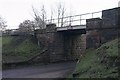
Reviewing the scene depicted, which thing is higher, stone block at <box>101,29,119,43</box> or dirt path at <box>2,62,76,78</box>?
stone block at <box>101,29,119,43</box>

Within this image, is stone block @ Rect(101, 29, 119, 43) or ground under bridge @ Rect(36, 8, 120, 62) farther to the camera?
ground under bridge @ Rect(36, 8, 120, 62)

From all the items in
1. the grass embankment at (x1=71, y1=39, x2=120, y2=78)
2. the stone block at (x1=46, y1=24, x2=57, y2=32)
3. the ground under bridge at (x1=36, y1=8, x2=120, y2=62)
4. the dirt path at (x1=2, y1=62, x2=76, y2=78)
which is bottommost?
the dirt path at (x1=2, y1=62, x2=76, y2=78)

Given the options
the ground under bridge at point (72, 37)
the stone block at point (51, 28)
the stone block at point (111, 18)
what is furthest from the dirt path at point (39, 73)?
the stone block at point (51, 28)

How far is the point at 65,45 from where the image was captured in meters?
28.8

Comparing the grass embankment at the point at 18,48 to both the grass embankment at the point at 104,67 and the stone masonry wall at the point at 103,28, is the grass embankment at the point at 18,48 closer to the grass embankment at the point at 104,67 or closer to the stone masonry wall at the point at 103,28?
the stone masonry wall at the point at 103,28

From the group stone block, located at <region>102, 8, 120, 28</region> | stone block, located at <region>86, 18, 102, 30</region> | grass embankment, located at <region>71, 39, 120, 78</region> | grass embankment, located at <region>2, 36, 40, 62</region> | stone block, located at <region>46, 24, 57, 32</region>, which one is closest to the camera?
grass embankment, located at <region>71, 39, 120, 78</region>

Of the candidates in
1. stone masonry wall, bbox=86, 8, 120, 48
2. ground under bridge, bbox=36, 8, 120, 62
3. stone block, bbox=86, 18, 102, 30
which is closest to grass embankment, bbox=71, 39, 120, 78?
stone masonry wall, bbox=86, 8, 120, 48

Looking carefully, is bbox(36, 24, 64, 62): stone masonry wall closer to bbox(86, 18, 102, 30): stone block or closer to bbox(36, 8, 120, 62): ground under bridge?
bbox(36, 8, 120, 62): ground under bridge

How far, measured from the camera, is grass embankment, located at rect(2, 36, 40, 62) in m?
25.9

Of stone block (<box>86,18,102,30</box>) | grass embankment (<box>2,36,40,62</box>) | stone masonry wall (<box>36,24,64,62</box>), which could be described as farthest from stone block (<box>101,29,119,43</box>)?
grass embankment (<box>2,36,40,62</box>)

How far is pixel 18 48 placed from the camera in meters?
28.0

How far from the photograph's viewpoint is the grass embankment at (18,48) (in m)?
25.9

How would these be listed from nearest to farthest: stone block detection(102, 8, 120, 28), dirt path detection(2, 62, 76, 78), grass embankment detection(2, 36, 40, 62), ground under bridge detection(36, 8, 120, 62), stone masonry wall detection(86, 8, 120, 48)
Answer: dirt path detection(2, 62, 76, 78)
stone block detection(102, 8, 120, 28)
stone masonry wall detection(86, 8, 120, 48)
ground under bridge detection(36, 8, 120, 62)
grass embankment detection(2, 36, 40, 62)

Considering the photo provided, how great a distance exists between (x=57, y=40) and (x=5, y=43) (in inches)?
318
